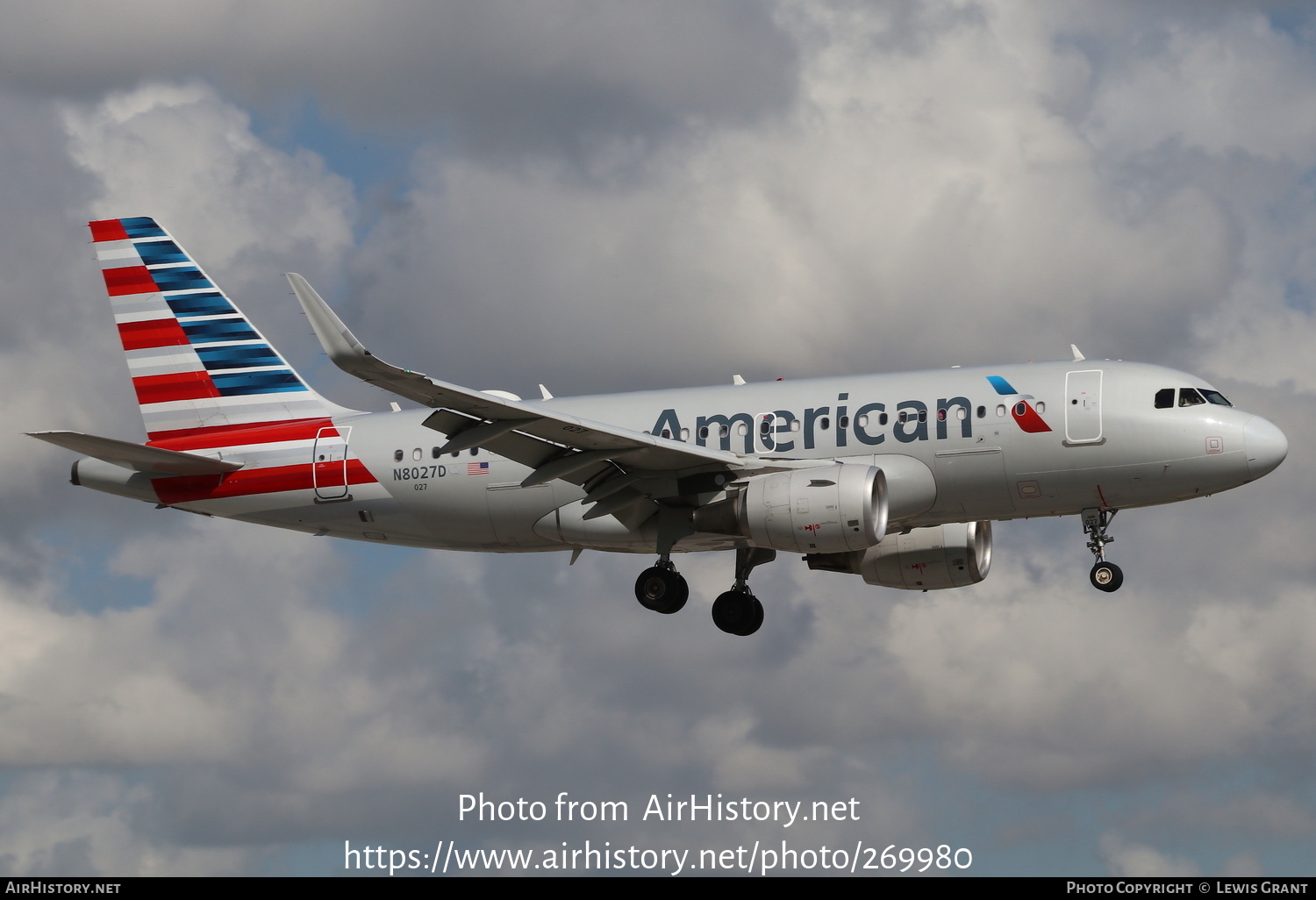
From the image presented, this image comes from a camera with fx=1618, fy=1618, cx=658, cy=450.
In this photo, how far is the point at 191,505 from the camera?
1693 inches

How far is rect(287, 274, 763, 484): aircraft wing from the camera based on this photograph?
3044 cm

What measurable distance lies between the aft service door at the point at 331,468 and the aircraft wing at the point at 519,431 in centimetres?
657

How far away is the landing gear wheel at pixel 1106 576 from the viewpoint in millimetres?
37375

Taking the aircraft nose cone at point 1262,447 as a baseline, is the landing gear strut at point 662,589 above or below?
below

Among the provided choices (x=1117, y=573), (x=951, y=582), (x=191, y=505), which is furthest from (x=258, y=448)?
(x=1117, y=573)

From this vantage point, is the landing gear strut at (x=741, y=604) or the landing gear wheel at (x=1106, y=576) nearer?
the landing gear wheel at (x=1106, y=576)

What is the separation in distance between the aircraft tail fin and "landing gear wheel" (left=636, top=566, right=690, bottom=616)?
10.4 meters

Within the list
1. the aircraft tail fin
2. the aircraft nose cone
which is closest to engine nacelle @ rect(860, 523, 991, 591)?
the aircraft nose cone

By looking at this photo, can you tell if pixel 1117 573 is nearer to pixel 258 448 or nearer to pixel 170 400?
pixel 258 448

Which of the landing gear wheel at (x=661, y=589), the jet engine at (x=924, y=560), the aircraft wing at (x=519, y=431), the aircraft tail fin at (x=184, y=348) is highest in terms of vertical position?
the aircraft tail fin at (x=184, y=348)

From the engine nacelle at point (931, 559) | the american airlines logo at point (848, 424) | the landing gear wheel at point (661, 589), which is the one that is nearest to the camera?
the american airlines logo at point (848, 424)

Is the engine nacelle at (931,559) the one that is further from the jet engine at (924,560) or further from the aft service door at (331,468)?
the aft service door at (331,468)

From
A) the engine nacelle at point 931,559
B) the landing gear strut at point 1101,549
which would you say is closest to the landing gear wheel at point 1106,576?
the landing gear strut at point 1101,549

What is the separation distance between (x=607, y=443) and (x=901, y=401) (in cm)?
692
